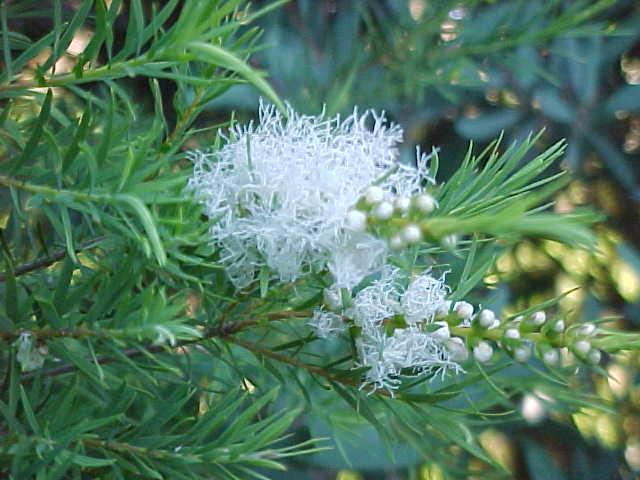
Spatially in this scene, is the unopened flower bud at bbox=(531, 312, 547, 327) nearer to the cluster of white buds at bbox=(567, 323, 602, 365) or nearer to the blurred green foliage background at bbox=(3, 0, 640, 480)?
the cluster of white buds at bbox=(567, 323, 602, 365)

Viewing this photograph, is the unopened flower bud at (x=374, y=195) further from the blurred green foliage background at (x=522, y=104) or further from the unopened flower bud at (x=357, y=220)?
the blurred green foliage background at (x=522, y=104)

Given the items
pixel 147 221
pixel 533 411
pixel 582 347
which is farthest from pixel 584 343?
pixel 533 411

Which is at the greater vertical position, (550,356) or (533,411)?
(550,356)

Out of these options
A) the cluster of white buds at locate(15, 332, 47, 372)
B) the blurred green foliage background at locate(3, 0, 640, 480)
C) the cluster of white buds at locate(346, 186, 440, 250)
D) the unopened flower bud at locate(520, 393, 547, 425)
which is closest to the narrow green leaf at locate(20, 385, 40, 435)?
the cluster of white buds at locate(15, 332, 47, 372)

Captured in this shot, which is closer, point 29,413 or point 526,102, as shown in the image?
point 29,413

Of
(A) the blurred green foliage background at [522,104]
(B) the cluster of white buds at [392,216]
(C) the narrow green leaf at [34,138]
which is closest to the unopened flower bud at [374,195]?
(B) the cluster of white buds at [392,216]

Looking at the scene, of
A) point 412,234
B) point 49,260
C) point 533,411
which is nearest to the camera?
point 412,234

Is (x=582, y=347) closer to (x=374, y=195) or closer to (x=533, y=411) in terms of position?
(x=374, y=195)
